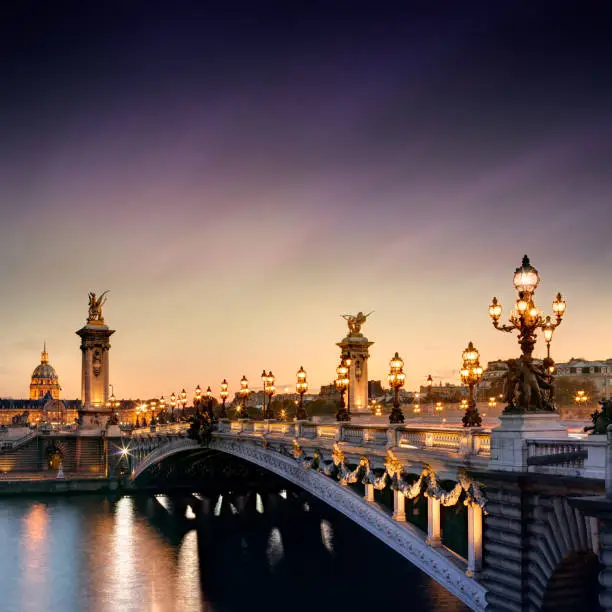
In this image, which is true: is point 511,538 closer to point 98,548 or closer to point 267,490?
point 98,548

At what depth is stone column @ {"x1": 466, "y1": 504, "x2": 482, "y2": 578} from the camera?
20.2 m

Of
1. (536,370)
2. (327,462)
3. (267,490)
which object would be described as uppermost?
(536,370)

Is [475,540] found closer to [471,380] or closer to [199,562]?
[471,380]

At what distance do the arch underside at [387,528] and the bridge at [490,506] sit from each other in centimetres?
5

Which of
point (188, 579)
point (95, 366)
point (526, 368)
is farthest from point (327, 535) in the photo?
point (95, 366)

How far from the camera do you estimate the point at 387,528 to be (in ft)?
87.5

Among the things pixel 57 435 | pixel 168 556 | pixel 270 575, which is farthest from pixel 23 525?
pixel 57 435

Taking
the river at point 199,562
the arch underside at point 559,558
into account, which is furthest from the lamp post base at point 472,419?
the river at point 199,562

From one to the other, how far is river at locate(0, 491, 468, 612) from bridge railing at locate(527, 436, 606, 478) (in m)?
18.3

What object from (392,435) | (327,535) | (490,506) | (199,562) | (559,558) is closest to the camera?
(559,558)

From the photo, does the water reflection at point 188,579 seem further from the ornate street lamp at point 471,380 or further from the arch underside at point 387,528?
the ornate street lamp at point 471,380

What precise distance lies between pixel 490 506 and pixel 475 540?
1715mm

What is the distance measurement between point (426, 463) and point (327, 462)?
1168 cm

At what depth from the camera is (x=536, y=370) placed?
60.5 feet
